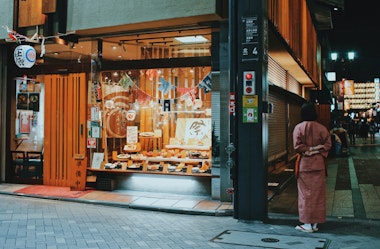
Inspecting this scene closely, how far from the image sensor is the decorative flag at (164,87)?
1195cm

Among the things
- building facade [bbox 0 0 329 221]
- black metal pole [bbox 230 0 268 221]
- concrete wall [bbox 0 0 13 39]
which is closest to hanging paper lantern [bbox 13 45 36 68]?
building facade [bbox 0 0 329 221]

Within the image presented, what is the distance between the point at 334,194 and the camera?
37.0 ft

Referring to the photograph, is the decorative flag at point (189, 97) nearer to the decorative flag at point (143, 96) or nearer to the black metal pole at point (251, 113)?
the decorative flag at point (143, 96)

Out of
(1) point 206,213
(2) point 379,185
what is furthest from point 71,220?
(2) point 379,185

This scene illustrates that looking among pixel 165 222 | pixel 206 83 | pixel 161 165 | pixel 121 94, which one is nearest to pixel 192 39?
pixel 206 83

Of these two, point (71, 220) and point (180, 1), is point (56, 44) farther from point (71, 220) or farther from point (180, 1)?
point (71, 220)

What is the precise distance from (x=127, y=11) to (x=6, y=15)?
454 centimetres

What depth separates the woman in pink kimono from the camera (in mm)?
7598

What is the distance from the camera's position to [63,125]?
41.3 ft

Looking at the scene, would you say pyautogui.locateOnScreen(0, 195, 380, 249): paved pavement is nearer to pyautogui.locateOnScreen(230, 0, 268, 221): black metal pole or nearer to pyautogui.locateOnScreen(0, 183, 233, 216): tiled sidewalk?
pyautogui.locateOnScreen(0, 183, 233, 216): tiled sidewalk

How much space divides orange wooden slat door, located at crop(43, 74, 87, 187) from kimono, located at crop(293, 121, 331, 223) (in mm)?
7017

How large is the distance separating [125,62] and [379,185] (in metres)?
8.74

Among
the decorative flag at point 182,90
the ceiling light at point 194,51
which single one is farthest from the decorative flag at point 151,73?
the ceiling light at point 194,51

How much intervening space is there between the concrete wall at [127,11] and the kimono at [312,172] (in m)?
3.98
